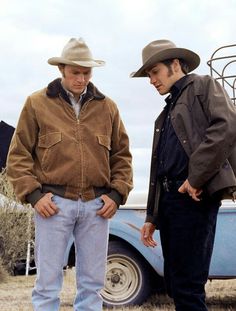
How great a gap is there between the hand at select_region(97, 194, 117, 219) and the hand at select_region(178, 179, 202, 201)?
55 centimetres

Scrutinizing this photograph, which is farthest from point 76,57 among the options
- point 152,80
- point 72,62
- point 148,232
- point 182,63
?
point 148,232

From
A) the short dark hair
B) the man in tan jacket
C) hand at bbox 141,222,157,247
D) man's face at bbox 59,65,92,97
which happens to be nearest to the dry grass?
hand at bbox 141,222,157,247

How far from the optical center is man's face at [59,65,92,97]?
13.1 feet

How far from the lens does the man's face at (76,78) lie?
401 cm

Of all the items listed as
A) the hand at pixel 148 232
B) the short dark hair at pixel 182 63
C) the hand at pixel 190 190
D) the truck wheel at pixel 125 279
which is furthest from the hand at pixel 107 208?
the truck wheel at pixel 125 279

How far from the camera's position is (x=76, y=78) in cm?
402

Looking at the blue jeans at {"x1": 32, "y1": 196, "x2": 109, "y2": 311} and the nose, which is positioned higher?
the nose

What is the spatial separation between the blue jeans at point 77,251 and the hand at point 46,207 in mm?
34

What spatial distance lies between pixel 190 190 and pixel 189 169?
0.11m

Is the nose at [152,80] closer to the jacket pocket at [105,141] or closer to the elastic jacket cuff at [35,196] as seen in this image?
the jacket pocket at [105,141]

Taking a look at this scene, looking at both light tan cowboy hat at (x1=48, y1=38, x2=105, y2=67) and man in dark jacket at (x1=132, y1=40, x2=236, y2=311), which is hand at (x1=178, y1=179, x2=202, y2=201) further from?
light tan cowboy hat at (x1=48, y1=38, x2=105, y2=67)

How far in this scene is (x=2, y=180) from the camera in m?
11.4

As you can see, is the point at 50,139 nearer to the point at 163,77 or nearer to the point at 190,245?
the point at 163,77

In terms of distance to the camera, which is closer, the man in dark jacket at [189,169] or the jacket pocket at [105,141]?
the man in dark jacket at [189,169]
